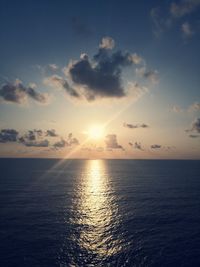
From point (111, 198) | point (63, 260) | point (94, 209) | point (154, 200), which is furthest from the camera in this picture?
point (111, 198)

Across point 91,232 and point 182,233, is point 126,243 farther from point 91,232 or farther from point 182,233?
point 182,233

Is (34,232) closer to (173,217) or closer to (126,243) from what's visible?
(126,243)

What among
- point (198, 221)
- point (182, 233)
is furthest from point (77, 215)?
point (198, 221)

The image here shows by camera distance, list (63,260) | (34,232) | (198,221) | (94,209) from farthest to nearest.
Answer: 1. (94,209)
2. (198,221)
3. (34,232)
4. (63,260)

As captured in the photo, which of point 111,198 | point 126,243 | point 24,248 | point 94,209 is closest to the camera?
point 24,248

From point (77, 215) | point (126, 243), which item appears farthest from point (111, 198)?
point (126, 243)

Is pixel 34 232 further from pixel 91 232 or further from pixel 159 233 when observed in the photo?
pixel 159 233

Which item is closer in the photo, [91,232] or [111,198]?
[91,232]

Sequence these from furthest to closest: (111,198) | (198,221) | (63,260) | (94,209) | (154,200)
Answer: (111,198)
(154,200)
(94,209)
(198,221)
(63,260)

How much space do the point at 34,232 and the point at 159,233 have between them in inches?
1384

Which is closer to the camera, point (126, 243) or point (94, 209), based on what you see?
point (126, 243)

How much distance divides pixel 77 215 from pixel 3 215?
83.4 ft

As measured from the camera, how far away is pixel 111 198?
105688 millimetres

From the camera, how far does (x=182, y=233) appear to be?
5891cm
